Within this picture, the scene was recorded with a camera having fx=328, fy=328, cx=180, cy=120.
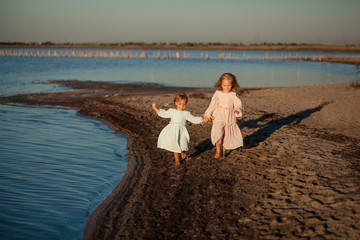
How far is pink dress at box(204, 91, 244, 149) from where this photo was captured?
6.60 m

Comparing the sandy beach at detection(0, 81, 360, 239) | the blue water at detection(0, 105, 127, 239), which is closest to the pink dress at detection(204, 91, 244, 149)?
the sandy beach at detection(0, 81, 360, 239)

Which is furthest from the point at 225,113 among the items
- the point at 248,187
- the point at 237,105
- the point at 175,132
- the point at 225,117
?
the point at 248,187

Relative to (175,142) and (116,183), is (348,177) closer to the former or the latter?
(175,142)

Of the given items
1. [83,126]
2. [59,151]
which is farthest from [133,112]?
[59,151]

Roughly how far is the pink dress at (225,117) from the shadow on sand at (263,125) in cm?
78

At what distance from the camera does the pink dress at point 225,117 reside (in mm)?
6598

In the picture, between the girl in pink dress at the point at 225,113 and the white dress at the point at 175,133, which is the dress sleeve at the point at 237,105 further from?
the white dress at the point at 175,133

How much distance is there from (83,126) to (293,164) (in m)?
7.46

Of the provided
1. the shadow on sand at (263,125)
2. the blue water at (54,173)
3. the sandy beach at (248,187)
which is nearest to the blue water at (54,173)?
the blue water at (54,173)

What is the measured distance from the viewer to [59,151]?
833 centimetres

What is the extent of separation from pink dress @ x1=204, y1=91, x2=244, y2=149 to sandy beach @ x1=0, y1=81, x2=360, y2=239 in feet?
1.58

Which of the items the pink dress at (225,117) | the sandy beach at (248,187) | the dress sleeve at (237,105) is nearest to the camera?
the sandy beach at (248,187)

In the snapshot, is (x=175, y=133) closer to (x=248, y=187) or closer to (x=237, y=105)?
(x=237, y=105)

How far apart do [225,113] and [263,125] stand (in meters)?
3.88
